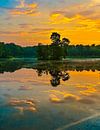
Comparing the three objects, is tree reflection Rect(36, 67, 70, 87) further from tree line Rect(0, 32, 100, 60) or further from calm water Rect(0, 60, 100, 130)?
tree line Rect(0, 32, 100, 60)

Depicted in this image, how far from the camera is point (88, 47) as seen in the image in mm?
181875

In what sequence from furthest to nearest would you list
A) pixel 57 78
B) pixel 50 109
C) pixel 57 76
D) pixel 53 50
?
pixel 53 50
pixel 57 76
pixel 57 78
pixel 50 109

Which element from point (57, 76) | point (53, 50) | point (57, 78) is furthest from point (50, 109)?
point (53, 50)

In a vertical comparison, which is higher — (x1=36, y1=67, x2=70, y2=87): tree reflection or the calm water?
the calm water

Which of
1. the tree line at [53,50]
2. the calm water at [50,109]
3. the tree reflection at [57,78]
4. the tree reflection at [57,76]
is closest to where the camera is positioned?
the calm water at [50,109]

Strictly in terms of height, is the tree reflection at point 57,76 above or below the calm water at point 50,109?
below

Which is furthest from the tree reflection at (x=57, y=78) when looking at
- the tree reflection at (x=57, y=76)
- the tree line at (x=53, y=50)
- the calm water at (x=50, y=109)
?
the tree line at (x=53, y=50)

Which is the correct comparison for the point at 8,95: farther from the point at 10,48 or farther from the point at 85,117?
the point at 10,48

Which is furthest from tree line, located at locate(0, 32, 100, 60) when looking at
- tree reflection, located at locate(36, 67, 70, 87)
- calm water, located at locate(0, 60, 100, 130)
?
calm water, located at locate(0, 60, 100, 130)

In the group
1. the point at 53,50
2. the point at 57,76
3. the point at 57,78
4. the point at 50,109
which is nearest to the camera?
the point at 50,109

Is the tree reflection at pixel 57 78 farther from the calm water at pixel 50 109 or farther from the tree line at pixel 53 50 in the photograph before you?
the tree line at pixel 53 50

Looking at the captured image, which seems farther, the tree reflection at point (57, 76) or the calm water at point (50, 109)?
the tree reflection at point (57, 76)

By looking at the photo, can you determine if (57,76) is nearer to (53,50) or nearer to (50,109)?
(50,109)

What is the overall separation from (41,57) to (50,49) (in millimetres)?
4649
